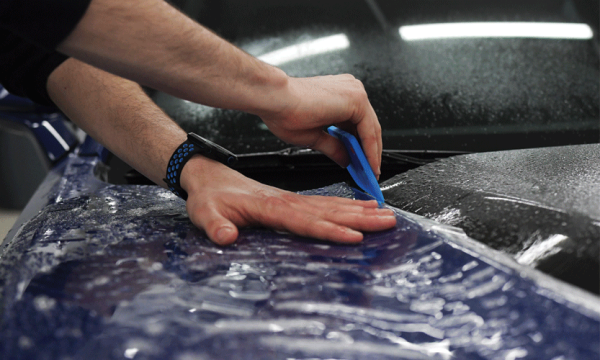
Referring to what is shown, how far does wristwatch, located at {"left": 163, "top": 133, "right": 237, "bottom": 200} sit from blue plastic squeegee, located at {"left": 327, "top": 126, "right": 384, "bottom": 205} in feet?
0.75

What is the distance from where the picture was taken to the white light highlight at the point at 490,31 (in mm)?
1492

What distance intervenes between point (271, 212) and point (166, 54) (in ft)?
0.99

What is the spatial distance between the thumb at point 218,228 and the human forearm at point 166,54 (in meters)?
0.18

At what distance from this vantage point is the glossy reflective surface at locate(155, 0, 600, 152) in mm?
1340

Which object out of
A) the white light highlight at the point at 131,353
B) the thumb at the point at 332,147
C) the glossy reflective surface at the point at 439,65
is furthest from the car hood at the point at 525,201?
the white light highlight at the point at 131,353

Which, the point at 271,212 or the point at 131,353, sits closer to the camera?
the point at 131,353

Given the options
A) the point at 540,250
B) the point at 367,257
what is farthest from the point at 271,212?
the point at 540,250

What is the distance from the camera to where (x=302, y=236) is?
2.50ft

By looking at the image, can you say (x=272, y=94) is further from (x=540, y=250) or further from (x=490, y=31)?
(x=490, y=31)

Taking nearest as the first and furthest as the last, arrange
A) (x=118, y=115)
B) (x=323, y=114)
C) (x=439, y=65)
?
(x=323, y=114) → (x=118, y=115) → (x=439, y=65)

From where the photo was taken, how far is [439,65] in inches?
56.7

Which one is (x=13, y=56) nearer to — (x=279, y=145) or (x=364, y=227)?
(x=279, y=145)

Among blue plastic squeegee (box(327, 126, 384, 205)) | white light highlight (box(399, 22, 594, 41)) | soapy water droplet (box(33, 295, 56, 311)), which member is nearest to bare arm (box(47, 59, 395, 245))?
blue plastic squeegee (box(327, 126, 384, 205))

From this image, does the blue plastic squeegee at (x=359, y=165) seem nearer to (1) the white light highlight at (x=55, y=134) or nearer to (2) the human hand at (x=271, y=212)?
(2) the human hand at (x=271, y=212)
